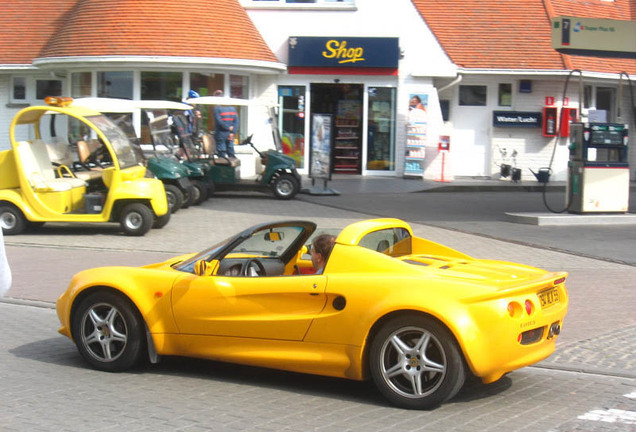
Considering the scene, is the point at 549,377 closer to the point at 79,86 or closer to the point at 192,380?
the point at 192,380

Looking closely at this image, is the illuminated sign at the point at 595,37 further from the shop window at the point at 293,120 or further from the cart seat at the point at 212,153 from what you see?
the shop window at the point at 293,120

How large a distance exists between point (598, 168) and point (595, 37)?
247 cm

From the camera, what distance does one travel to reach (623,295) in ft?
32.7

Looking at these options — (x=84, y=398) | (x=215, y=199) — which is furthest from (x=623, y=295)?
(x=215, y=199)

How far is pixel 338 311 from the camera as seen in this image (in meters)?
6.04

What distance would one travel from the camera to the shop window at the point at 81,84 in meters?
22.1

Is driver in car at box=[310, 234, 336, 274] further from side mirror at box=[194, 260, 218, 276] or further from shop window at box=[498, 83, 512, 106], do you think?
shop window at box=[498, 83, 512, 106]

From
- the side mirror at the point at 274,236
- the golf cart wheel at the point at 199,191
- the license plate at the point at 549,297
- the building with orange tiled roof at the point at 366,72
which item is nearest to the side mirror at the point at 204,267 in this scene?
the side mirror at the point at 274,236

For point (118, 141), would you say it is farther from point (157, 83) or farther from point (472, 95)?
point (472, 95)

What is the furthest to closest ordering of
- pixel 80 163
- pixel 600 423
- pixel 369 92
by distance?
pixel 369 92, pixel 80 163, pixel 600 423

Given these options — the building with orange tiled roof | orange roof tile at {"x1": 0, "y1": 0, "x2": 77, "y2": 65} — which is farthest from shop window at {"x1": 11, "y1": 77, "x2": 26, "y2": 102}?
orange roof tile at {"x1": 0, "y1": 0, "x2": 77, "y2": 65}

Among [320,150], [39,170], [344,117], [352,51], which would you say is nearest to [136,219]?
[39,170]

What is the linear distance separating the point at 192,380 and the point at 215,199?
1261 cm

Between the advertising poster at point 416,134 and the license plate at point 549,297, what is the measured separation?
54.9ft
